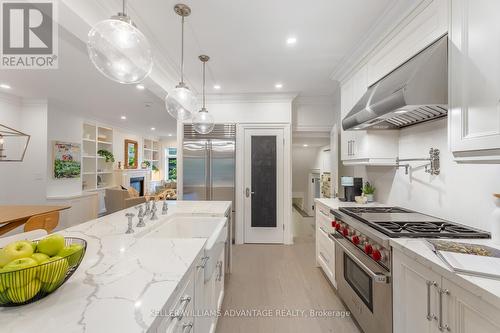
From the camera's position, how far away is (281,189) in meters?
4.18

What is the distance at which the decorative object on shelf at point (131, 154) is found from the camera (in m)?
7.79

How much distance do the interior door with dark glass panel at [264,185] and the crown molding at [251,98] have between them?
56 cm

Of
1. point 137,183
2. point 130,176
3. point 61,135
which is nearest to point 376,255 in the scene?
point 61,135

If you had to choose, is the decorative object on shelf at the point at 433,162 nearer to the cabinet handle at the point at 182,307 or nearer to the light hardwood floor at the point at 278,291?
the light hardwood floor at the point at 278,291

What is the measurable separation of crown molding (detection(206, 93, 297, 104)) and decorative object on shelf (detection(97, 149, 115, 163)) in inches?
174

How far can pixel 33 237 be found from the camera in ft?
4.60

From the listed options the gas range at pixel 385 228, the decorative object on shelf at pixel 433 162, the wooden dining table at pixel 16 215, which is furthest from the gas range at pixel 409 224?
the wooden dining table at pixel 16 215

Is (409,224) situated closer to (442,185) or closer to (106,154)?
(442,185)

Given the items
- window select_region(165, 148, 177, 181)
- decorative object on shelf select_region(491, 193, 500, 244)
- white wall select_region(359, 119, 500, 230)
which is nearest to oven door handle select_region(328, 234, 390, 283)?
decorative object on shelf select_region(491, 193, 500, 244)

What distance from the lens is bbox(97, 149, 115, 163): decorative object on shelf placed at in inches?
263

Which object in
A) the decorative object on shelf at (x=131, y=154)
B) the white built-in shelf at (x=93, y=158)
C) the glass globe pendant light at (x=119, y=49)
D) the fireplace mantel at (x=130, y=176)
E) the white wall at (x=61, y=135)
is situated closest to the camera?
the glass globe pendant light at (x=119, y=49)

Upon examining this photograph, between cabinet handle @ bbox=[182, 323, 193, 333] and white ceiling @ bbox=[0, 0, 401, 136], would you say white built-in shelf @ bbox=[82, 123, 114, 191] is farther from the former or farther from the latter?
cabinet handle @ bbox=[182, 323, 193, 333]

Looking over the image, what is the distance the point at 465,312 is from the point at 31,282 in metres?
1.69

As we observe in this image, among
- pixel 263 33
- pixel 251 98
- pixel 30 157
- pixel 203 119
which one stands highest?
pixel 263 33
